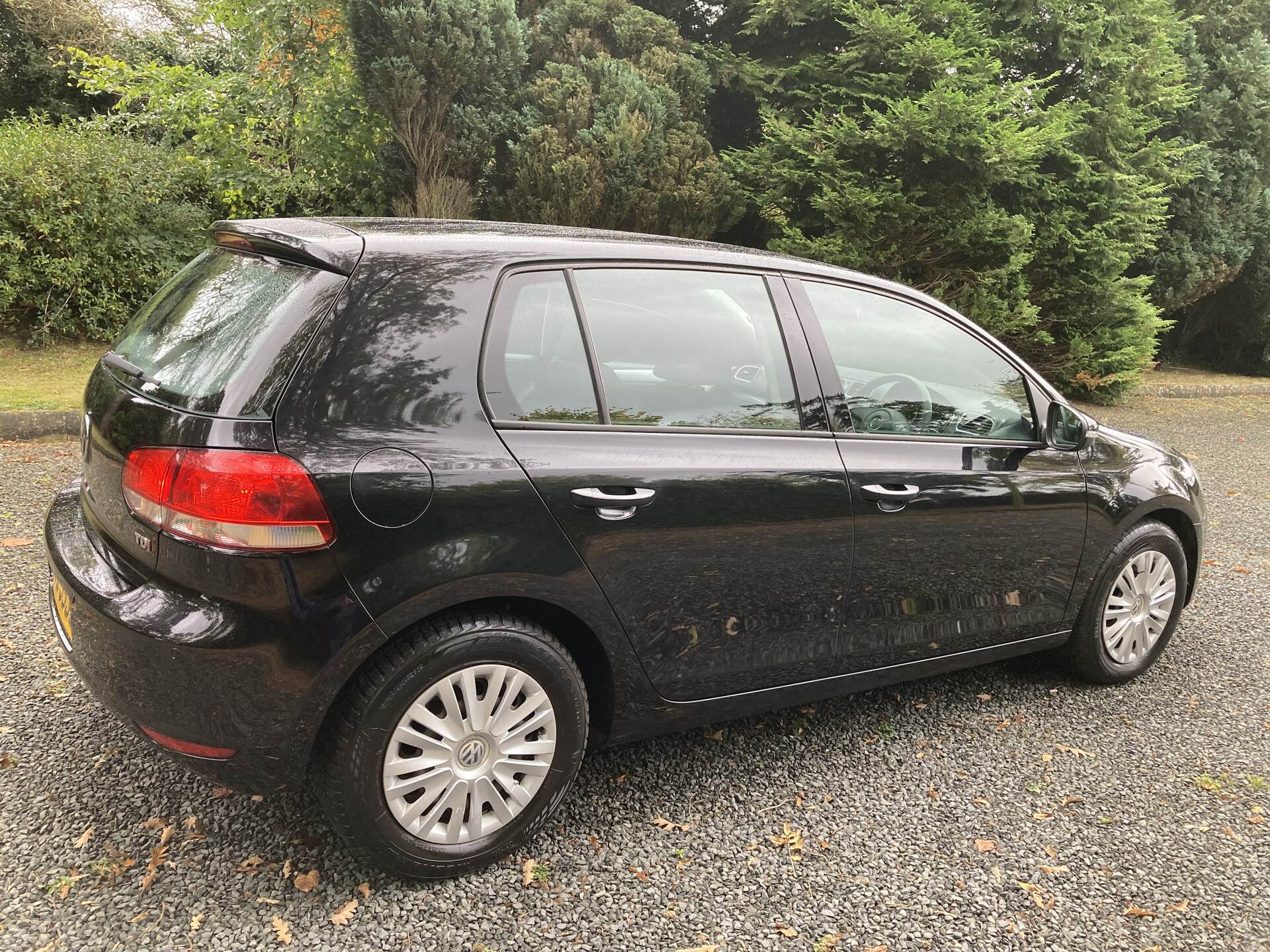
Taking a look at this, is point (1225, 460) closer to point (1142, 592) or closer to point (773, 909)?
point (1142, 592)

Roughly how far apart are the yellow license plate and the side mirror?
3.18 metres

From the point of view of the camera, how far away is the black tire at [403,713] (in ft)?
7.16

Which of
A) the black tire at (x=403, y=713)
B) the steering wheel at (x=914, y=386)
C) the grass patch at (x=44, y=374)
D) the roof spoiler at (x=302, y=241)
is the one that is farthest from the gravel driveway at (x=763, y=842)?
the grass patch at (x=44, y=374)

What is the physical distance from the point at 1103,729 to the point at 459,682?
2492mm

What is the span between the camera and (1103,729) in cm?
344

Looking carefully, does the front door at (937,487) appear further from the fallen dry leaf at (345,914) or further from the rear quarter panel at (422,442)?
the fallen dry leaf at (345,914)

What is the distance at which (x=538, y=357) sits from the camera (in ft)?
7.95

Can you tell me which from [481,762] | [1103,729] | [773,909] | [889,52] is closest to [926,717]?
[1103,729]

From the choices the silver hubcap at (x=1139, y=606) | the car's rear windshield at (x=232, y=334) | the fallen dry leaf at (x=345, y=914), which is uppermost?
the car's rear windshield at (x=232, y=334)

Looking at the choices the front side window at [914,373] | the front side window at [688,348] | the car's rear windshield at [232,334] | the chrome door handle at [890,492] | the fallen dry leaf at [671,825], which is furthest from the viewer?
the front side window at [914,373]

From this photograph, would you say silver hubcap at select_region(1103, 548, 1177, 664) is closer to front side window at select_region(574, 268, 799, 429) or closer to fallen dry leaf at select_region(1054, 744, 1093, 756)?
fallen dry leaf at select_region(1054, 744, 1093, 756)

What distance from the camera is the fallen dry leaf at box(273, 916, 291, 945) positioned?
2.16m

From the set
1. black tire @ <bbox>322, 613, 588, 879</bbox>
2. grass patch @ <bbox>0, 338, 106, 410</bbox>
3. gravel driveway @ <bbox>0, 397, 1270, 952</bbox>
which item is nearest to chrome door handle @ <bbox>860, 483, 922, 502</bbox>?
gravel driveway @ <bbox>0, 397, 1270, 952</bbox>

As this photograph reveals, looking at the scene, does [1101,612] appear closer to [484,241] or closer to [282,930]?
[484,241]
